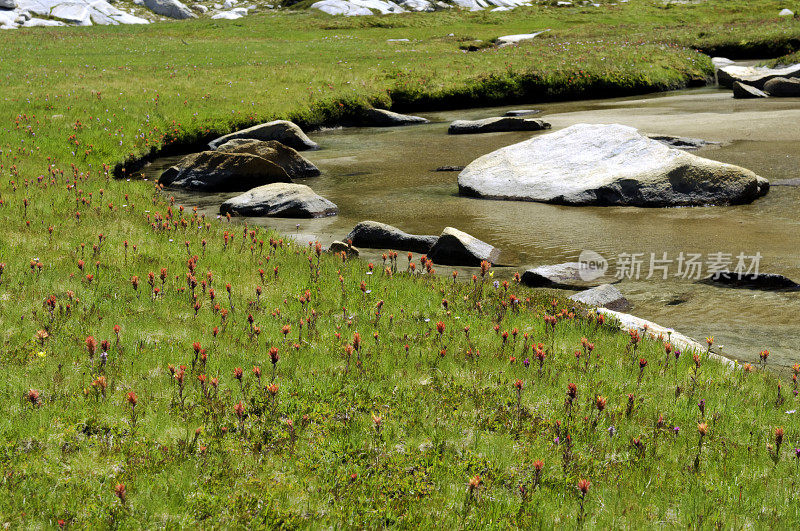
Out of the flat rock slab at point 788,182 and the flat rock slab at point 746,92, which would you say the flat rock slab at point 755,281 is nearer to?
the flat rock slab at point 788,182

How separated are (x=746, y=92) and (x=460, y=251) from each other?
1214 inches

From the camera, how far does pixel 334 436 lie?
6008mm

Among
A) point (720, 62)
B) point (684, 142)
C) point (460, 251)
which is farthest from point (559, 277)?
point (720, 62)

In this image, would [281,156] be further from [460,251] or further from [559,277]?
[559,277]

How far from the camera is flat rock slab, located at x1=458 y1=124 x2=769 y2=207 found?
56.5 feet

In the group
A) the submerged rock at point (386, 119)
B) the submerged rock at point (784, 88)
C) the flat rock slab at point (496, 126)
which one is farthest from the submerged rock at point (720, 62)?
the submerged rock at point (386, 119)

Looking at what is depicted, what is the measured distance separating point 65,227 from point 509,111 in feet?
91.4

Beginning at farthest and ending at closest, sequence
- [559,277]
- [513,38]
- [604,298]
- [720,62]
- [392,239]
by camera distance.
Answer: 1. [513,38]
2. [720,62]
3. [392,239]
4. [559,277]
5. [604,298]

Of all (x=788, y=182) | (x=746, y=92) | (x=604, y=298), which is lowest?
(x=604, y=298)

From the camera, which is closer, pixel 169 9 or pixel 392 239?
pixel 392 239

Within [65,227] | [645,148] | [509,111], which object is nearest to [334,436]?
[65,227]

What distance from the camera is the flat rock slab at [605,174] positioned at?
678 inches

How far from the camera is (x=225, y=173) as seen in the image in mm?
21031

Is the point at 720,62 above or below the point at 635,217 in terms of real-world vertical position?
above
